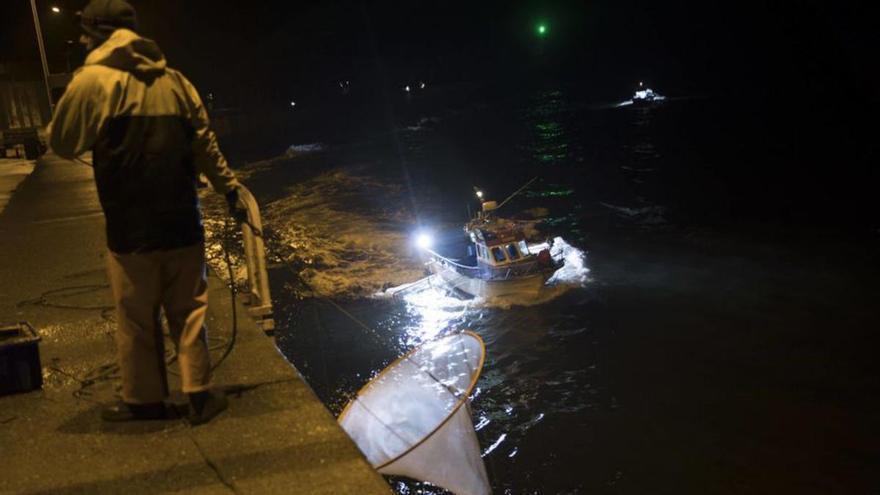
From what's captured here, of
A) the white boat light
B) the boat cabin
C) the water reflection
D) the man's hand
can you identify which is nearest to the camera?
the man's hand

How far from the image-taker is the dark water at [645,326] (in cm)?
1143

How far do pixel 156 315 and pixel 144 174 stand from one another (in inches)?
34.1

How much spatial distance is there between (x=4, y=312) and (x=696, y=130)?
65.7m

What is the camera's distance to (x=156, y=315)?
4.00 metres

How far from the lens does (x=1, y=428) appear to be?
14.1 ft

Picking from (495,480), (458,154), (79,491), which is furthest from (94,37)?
(458,154)

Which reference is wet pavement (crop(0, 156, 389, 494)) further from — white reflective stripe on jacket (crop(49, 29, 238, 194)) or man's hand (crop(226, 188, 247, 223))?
white reflective stripe on jacket (crop(49, 29, 238, 194))

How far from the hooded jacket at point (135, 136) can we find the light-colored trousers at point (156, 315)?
0.12 m

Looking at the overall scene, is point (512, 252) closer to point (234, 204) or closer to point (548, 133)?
point (234, 204)

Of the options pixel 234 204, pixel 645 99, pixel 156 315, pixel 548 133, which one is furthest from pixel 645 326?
pixel 645 99

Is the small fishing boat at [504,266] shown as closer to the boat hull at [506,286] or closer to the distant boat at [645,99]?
the boat hull at [506,286]

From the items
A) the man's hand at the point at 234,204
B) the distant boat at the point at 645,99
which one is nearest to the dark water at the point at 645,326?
the man's hand at the point at 234,204

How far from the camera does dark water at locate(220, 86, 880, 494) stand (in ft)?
37.5

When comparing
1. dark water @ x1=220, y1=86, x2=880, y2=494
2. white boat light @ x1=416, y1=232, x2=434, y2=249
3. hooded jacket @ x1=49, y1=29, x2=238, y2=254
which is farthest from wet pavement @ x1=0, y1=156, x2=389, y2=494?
white boat light @ x1=416, y1=232, x2=434, y2=249
